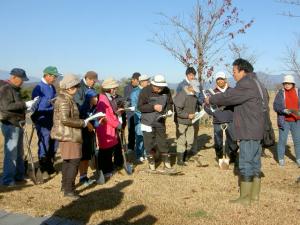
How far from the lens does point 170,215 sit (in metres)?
5.37

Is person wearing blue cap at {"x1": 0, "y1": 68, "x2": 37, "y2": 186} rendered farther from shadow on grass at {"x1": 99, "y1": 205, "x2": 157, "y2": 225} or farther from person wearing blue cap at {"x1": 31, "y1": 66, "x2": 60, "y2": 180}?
shadow on grass at {"x1": 99, "y1": 205, "x2": 157, "y2": 225}

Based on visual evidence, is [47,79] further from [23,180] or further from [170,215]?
[170,215]

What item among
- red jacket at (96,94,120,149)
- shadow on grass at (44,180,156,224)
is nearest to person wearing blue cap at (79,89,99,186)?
red jacket at (96,94,120,149)

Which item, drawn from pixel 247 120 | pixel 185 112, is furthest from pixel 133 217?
pixel 185 112

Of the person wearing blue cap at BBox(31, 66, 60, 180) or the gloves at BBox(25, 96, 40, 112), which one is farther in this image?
the person wearing blue cap at BBox(31, 66, 60, 180)

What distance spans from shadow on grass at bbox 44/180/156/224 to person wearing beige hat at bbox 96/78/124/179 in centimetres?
93

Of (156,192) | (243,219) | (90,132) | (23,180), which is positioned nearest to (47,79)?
(90,132)

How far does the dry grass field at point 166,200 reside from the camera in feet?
17.4

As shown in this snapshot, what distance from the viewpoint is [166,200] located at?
6082mm

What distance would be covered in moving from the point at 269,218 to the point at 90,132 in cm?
334

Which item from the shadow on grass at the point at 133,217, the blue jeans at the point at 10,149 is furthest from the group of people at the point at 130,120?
the shadow on grass at the point at 133,217

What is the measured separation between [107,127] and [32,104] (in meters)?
1.46

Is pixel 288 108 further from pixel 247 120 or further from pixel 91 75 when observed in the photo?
pixel 91 75

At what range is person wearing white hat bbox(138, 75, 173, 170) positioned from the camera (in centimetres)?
784
